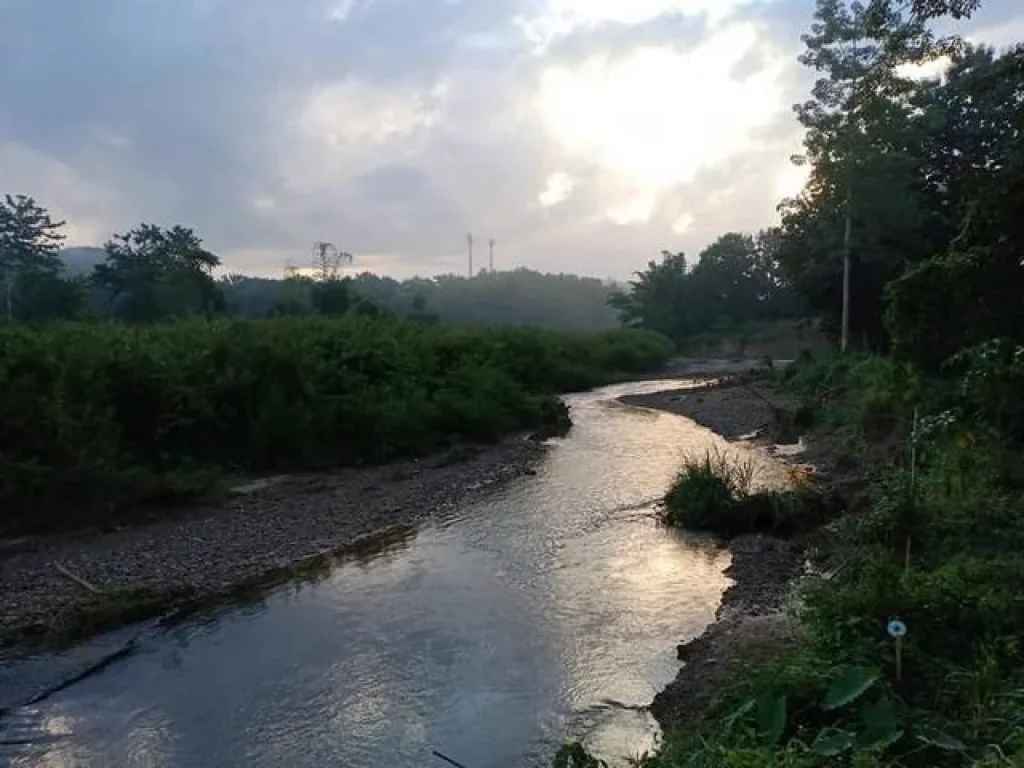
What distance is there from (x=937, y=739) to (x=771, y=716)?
3.02ft

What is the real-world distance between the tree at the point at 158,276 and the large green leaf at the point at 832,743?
1489 inches

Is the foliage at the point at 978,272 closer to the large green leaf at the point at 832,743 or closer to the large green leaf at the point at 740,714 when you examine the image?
the large green leaf at the point at 740,714

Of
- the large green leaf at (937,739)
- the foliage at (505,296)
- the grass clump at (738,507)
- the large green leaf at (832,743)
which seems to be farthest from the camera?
the foliage at (505,296)

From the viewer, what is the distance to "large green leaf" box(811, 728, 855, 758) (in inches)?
185

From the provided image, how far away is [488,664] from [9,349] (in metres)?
10.9

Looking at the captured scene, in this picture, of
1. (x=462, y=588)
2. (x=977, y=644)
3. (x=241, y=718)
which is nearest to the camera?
(x=977, y=644)

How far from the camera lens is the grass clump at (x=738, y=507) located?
13.2 meters

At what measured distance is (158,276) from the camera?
1626 inches

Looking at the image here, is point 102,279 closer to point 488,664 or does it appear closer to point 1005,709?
point 488,664

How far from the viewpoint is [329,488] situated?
57.2 ft

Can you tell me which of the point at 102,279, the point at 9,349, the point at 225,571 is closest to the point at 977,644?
the point at 225,571

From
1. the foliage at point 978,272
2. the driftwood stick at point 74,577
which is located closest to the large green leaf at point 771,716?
the foliage at point 978,272

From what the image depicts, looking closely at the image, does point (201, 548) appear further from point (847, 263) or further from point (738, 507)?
point (847, 263)

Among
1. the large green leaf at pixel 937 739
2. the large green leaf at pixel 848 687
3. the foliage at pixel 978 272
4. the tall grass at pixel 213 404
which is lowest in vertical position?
the large green leaf at pixel 937 739
